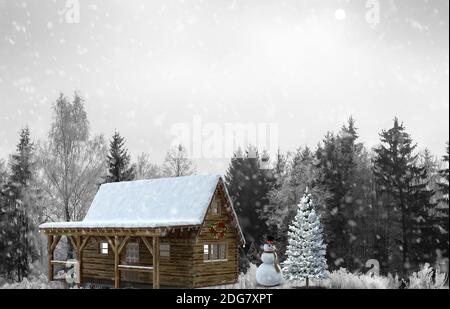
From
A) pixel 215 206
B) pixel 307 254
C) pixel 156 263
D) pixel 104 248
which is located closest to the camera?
pixel 156 263

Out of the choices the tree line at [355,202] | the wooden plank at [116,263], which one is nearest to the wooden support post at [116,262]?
the wooden plank at [116,263]

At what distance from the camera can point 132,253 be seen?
31.4 meters

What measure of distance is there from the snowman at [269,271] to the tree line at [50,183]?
16479mm

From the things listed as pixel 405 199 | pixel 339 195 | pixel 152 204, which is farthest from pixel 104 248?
pixel 405 199

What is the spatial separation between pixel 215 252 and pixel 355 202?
55.2ft

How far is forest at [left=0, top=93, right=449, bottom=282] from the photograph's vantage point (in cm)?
4069

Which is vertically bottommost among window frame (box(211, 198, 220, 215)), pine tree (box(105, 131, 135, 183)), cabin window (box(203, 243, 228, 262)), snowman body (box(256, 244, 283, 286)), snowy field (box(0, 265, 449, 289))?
snowy field (box(0, 265, 449, 289))

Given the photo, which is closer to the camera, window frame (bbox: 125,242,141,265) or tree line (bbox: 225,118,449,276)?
window frame (bbox: 125,242,141,265)

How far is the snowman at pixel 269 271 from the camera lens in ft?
98.1

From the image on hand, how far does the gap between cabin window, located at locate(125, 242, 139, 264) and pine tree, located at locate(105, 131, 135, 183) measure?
14.3 metres

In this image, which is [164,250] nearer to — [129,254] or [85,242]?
[129,254]

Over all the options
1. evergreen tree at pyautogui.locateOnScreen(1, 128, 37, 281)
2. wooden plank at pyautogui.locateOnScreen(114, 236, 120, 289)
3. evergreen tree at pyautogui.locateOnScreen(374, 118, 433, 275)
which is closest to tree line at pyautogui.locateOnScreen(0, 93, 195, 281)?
evergreen tree at pyautogui.locateOnScreen(1, 128, 37, 281)

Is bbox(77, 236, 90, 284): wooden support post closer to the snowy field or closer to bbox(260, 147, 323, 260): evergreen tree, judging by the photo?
the snowy field

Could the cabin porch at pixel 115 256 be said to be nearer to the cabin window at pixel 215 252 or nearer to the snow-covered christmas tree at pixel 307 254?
the cabin window at pixel 215 252
